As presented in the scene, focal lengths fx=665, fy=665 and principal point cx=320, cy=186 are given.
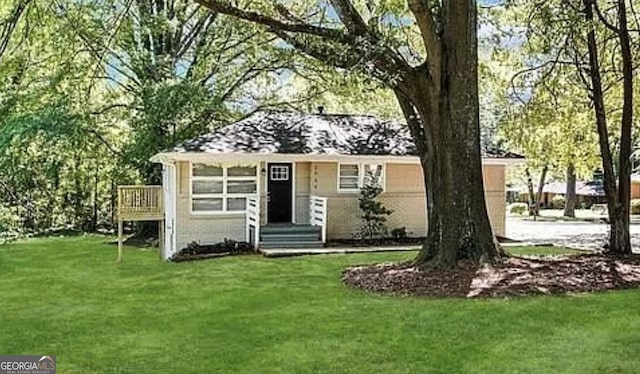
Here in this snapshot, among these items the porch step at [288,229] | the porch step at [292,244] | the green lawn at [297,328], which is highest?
the porch step at [288,229]

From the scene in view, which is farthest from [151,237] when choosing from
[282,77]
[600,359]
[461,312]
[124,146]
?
[600,359]

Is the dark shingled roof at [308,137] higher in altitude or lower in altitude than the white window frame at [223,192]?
higher

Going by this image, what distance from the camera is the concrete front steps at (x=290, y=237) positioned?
1548cm

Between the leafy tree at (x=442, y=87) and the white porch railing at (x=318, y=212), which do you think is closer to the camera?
the leafy tree at (x=442, y=87)

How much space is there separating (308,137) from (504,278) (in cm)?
809

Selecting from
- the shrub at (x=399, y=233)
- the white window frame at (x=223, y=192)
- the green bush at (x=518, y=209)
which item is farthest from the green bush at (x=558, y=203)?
the white window frame at (x=223, y=192)

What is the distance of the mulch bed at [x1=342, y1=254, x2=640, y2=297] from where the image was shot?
9.40 meters

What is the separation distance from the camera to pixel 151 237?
19656 mm

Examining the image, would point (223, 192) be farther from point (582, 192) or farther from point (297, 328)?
point (582, 192)

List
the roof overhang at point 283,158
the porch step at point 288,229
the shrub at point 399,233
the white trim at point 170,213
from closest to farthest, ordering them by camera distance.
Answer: the roof overhang at point 283,158 < the white trim at point 170,213 < the porch step at point 288,229 < the shrub at point 399,233

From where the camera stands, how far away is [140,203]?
15773 mm

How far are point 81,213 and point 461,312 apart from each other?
59.2 feet

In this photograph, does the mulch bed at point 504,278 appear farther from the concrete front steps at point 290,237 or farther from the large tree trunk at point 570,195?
the large tree trunk at point 570,195

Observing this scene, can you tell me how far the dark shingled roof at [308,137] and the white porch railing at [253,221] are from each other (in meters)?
1.22
